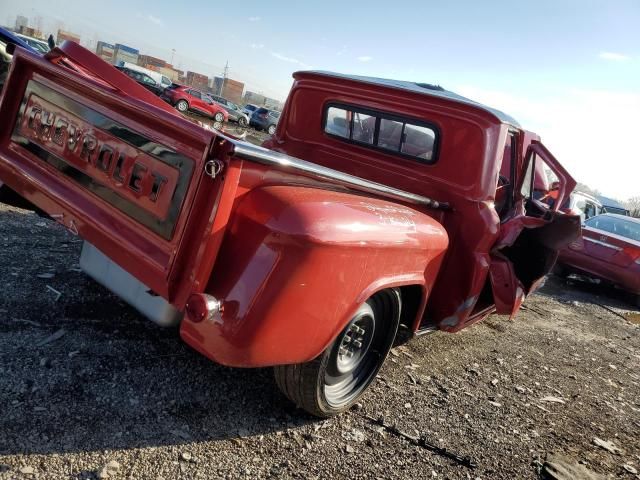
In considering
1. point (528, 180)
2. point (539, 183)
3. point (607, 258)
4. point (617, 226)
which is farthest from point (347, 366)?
point (617, 226)

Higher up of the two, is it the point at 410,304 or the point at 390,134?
Answer: the point at 390,134

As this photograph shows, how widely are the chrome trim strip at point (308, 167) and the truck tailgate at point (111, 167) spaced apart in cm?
14

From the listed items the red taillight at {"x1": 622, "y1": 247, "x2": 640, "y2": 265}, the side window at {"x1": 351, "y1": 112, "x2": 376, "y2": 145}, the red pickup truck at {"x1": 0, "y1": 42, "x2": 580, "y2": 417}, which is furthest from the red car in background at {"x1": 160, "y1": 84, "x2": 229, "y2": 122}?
the red pickup truck at {"x1": 0, "y1": 42, "x2": 580, "y2": 417}

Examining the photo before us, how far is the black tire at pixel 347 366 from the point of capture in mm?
2646

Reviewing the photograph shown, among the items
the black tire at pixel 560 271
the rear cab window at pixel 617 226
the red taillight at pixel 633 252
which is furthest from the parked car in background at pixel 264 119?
the red taillight at pixel 633 252

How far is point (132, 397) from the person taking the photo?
2625mm

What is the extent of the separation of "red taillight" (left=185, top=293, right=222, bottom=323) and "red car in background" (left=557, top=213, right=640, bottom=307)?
289 inches

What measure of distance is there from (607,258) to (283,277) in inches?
294

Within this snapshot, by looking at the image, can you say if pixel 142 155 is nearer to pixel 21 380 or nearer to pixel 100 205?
pixel 100 205

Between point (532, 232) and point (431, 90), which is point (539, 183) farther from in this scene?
point (431, 90)

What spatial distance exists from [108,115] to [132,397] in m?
1.48

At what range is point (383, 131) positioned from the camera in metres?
4.03

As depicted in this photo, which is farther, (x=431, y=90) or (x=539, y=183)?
(x=539, y=183)

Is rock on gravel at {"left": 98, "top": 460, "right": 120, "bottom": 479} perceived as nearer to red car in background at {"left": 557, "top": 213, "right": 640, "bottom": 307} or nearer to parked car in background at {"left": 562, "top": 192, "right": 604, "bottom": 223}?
red car in background at {"left": 557, "top": 213, "right": 640, "bottom": 307}
